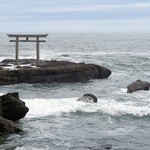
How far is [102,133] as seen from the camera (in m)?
22.3

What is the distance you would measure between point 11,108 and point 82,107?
19.7ft

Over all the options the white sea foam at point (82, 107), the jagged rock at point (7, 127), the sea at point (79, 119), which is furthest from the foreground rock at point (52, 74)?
the jagged rock at point (7, 127)

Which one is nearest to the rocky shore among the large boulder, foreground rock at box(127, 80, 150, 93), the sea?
the large boulder

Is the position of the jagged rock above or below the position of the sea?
above

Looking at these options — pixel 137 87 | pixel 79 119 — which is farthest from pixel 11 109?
pixel 137 87

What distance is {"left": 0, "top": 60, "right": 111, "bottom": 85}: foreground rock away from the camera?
40344mm

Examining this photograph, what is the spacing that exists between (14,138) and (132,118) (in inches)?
318

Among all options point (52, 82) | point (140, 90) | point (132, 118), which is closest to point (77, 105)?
point (132, 118)

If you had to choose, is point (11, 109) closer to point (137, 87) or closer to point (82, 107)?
point (82, 107)

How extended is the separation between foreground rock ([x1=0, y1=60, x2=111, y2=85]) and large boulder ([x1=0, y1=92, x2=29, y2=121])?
15.3 m

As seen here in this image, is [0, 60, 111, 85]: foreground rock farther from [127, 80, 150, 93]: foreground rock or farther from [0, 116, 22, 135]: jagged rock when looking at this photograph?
Result: [0, 116, 22, 135]: jagged rock

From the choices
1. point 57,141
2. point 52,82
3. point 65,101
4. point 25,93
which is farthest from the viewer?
point 52,82

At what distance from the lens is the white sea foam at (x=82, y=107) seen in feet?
89.4

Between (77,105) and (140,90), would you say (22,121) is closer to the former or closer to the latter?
(77,105)
